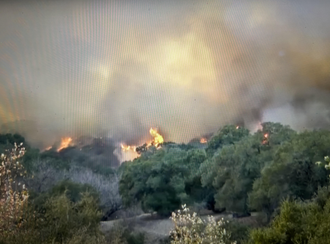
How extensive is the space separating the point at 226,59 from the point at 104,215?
467cm

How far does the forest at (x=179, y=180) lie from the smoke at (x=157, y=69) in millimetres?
412

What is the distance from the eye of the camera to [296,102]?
10.3m

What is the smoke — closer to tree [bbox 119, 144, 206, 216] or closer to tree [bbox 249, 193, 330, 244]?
tree [bbox 119, 144, 206, 216]

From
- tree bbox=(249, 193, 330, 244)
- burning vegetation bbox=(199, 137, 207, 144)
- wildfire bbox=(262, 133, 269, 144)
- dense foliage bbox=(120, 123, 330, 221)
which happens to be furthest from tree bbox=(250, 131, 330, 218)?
tree bbox=(249, 193, 330, 244)

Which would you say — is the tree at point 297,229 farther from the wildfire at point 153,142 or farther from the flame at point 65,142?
the flame at point 65,142

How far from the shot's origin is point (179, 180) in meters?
10.8

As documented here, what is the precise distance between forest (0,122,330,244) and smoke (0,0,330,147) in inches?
16.2

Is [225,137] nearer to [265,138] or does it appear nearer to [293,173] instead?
[265,138]

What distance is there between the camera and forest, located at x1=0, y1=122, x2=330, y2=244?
8141mm

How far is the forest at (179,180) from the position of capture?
814 centimetres

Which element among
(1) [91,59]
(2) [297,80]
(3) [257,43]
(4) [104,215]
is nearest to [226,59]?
(3) [257,43]

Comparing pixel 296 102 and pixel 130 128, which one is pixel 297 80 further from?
pixel 130 128

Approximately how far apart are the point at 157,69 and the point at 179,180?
2810mm

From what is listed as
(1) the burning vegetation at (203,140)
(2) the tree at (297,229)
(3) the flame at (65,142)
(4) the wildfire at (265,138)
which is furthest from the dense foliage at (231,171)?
(2) the tree at (297,229)
